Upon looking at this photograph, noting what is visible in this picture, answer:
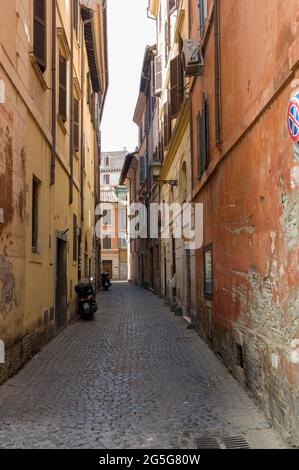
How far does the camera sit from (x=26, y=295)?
7840 mm

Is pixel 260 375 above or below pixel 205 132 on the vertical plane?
below

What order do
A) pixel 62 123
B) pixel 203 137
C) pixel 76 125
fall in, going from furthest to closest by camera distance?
pixel 76 125
pixel 62 123
pixel 203 137

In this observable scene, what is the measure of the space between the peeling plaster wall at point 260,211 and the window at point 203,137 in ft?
4.13

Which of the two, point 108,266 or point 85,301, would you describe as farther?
point 108,266

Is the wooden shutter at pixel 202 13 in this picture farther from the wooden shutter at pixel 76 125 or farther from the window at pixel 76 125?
the wooden shutter at pixel 76 125

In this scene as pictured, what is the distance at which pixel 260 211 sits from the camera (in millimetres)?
5312

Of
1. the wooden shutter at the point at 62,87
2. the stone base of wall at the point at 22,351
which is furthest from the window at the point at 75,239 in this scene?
the stone base of wall at the point at 22,351

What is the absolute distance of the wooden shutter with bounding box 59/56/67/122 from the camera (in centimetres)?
1158

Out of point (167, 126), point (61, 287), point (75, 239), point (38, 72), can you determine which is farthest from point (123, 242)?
point (38, 72)

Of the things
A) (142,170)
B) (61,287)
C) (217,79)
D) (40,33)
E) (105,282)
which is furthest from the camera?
(105,282)

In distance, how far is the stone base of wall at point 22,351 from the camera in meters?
6.58

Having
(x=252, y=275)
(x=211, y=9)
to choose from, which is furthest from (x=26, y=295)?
(x=211, y=9)

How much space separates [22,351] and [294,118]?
5.15m

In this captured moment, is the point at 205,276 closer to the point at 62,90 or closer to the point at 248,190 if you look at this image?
the point at 248,190
